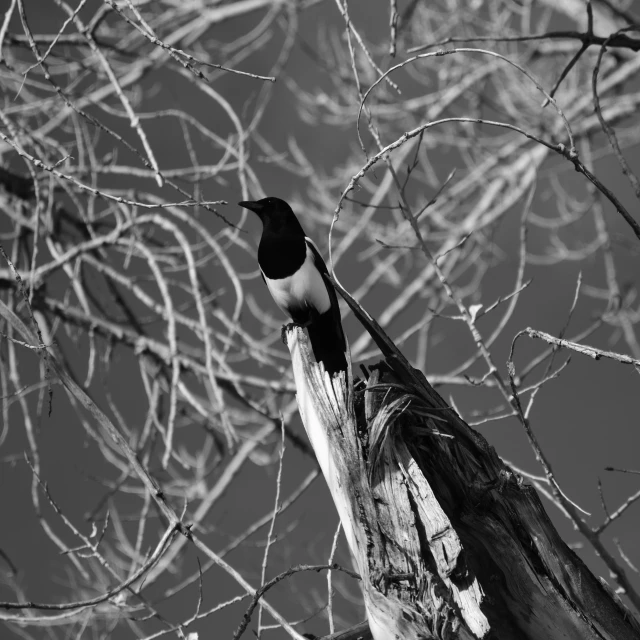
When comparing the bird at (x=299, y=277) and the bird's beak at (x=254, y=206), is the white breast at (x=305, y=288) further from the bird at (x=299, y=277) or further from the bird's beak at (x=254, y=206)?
the bird's beak at (x=254, y=206)

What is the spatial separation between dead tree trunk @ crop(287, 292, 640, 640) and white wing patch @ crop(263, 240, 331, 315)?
4.88 feet

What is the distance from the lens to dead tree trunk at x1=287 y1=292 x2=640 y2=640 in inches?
63.2

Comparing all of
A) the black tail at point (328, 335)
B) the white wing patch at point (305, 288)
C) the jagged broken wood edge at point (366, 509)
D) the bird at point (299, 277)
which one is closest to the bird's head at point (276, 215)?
the bird at point (299, 277)

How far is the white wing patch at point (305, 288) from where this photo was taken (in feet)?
11.6

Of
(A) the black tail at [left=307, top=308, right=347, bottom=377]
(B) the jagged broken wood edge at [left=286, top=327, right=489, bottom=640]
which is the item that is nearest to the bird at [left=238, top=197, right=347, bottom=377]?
(A) the black tail at [left=307, top=308, right=347, bottom=377]

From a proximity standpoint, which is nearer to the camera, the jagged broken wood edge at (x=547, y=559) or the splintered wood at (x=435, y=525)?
the splintered wood at (x=435, y=525)

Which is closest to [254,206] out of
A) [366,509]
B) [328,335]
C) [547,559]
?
[328,335]

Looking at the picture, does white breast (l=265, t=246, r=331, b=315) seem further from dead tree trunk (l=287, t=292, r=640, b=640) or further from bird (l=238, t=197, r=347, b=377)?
dead tree trunk (l=287, t=292, r=640, b=640)

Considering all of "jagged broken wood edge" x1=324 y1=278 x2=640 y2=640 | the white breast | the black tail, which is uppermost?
the white breast

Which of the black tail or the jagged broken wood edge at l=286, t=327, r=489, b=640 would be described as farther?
the black tail

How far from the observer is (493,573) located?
1.75 m

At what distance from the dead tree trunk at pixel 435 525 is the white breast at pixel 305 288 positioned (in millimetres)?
1487

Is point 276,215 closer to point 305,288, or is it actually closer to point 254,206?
point 254,206

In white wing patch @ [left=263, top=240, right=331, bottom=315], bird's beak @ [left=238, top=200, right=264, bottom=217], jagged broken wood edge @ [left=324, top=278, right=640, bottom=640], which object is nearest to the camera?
jagged broken wood edge @ [left=324, top=278, right=640, bottom=640]
